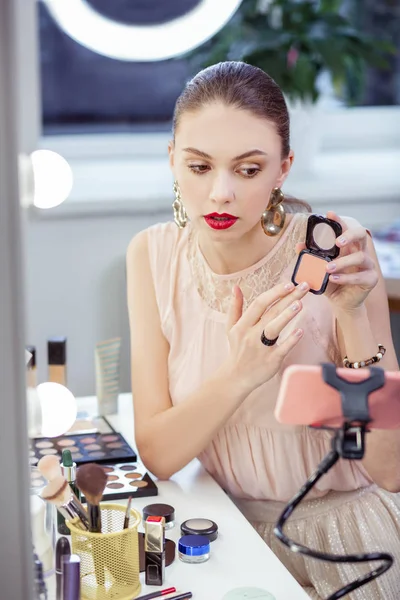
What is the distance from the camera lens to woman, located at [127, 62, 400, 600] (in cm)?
109

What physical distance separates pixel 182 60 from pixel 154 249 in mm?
1416

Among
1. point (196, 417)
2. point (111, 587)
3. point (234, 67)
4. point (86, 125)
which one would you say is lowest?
point (111, 587)

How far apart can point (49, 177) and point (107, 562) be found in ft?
1.82

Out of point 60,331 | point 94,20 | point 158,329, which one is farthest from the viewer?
point 60,331

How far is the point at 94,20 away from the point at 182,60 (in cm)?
106

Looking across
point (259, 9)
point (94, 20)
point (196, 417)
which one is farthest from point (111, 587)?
point (259, 9)

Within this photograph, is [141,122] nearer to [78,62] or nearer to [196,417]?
[78,62]

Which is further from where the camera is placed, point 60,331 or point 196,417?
point 60,331

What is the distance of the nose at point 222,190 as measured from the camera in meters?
1.08

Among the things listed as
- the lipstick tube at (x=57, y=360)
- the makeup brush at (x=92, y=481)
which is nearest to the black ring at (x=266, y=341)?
the makeup brush at (x=92, y=481)

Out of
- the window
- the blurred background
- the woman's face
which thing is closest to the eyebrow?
the woman's face

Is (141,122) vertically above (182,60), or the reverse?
(182,60)

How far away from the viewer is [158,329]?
4.24 feet

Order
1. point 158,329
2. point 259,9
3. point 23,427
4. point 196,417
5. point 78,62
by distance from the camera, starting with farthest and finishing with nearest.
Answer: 1. point 78,62
2. point 259,9
3. point 158,329
4. point 196,417
5. point 23,427
